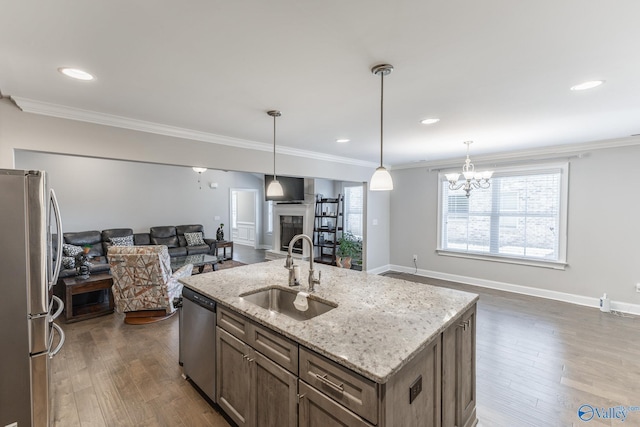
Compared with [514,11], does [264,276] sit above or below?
below

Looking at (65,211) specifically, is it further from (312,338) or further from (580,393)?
(580,393)

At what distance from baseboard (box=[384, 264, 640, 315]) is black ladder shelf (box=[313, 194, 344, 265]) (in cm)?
185

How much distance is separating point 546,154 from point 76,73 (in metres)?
5.92

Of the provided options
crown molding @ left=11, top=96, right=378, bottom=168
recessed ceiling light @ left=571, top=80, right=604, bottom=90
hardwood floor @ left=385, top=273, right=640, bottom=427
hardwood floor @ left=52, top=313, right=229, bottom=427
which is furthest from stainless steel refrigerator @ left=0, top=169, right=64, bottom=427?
recessed ceiling light @ left=571, top=80, right=604, bottom=90

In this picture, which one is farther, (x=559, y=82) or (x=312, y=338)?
Result: (x=559, y=82)

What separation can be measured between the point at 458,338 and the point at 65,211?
728cm

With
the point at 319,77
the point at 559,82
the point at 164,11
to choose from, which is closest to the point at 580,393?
the point at 559,82

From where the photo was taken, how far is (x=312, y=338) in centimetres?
140

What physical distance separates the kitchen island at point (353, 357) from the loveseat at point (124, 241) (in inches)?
152

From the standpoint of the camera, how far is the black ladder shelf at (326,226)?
691 cm

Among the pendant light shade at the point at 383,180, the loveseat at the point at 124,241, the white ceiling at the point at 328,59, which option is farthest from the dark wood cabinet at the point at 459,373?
the loveseat at the point at 124,241

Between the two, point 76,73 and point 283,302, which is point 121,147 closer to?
point 76,73

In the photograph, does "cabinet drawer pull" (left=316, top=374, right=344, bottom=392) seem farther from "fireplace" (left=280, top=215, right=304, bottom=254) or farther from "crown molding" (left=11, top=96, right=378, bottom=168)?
"fireplace" (left=280, top=215, right=304, bottom=254)

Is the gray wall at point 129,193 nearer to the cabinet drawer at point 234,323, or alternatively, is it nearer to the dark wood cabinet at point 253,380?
the cabinet drawer at point 234,323
